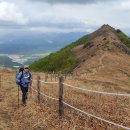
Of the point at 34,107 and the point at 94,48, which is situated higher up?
the point at 94,48

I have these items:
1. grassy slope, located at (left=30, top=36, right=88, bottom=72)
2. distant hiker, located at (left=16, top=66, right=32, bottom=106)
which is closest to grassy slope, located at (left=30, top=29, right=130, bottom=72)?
grassy slope, located at (left=30, top=36, right=88, bottom=72)

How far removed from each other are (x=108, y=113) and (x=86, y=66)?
51.2m

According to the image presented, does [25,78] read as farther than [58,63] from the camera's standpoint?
No

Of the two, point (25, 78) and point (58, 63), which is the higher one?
point (58, 63)

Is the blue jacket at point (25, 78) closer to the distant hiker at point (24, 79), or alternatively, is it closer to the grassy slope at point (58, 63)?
the distant hiker at point (24, 79)

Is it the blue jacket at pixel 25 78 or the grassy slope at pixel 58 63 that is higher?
the grassy slope at pixel 58 63

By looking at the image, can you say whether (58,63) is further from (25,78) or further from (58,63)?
(25,78)

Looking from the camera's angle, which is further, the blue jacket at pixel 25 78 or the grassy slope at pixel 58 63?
the grassy slope at pixel 58 63

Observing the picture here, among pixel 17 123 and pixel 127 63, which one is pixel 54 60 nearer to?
pixel 127 63

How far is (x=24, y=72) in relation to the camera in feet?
70.7

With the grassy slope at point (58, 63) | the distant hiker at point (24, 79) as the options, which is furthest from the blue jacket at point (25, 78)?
the grassy slope at point (58, 63)

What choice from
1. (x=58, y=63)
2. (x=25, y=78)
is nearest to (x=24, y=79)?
(x=25, y=78)

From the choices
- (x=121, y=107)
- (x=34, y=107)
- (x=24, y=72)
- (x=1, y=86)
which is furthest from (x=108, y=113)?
(x=1, y=86)

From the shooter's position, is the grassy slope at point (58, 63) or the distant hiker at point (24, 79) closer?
the distant hiker at point (24, 79)
